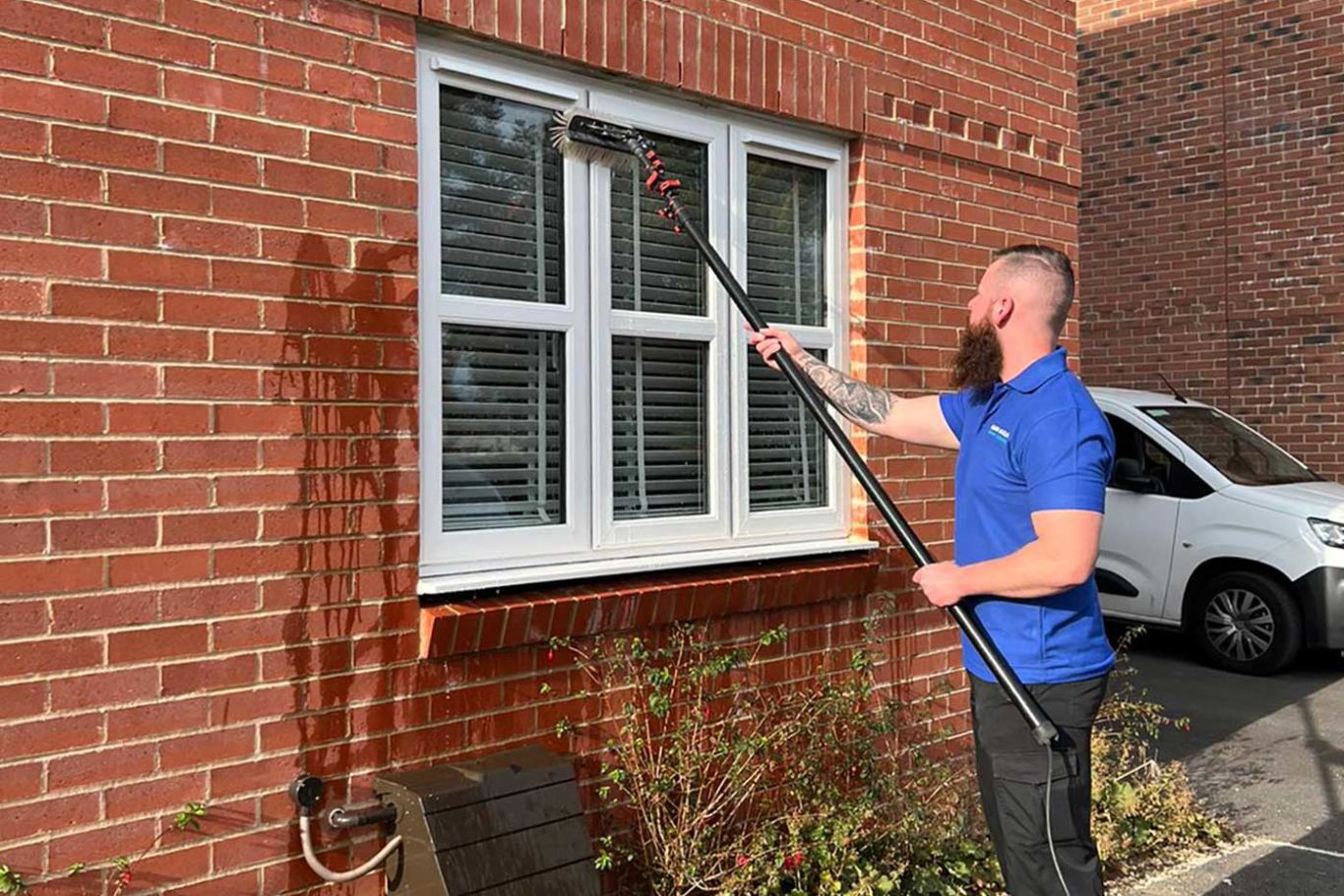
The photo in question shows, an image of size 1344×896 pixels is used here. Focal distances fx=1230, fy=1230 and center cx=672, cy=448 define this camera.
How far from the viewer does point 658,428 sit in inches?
170

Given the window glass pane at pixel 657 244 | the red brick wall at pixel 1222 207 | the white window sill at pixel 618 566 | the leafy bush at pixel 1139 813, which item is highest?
the red brick wall at pixel 1222 207

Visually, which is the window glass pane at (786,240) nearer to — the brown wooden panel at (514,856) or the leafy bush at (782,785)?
the leafy bush at (782,785)

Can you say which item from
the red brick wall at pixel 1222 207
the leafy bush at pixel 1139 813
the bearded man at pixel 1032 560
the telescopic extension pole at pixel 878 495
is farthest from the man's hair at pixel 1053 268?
A: the red brick wall at pixel 1222 207

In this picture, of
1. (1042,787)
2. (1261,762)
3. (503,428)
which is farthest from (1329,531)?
(503,428)

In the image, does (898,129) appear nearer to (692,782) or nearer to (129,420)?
(692,782)

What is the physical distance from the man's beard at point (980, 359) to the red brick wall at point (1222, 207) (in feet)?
32.2

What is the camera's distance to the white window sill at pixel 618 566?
140 inches

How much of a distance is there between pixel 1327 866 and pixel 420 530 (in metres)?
3.88

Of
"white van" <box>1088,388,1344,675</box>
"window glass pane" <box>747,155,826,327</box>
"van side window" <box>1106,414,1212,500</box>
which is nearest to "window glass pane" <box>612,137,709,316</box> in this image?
"window glass pane" <box>747,155,826,327</box>

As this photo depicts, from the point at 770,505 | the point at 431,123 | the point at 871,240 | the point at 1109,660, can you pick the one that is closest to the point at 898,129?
the point at 871,240

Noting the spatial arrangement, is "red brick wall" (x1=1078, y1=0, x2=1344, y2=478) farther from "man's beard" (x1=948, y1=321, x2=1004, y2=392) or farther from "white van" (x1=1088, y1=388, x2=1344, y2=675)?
"man's beard" (x1=948, y1=321, x2=1004, y2=392)

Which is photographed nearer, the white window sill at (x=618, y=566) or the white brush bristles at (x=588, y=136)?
the white window sill at (x=618, y=566)

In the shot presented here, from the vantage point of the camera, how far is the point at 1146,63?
→ 12711 millimetres

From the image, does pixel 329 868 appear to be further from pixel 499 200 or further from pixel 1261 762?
pixel 1261 762
